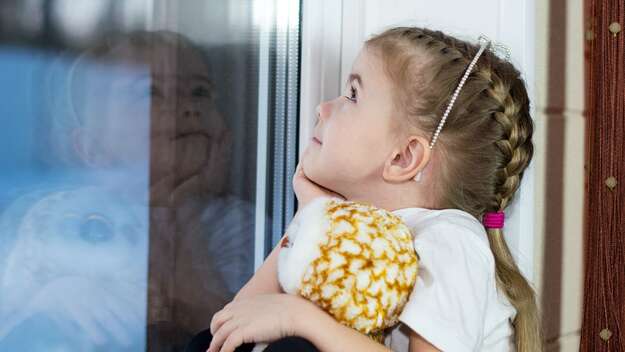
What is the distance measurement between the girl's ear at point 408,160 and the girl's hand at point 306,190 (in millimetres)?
132

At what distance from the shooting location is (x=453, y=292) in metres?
1.11

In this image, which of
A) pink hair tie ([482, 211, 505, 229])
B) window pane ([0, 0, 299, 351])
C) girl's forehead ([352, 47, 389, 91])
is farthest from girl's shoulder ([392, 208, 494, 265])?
window pane ([0, 0, 299, 351])

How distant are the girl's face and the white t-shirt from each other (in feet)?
0.41

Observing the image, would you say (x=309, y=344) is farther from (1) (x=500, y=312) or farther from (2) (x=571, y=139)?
(2) (x=571, y=139)

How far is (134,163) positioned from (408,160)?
45 centimetres

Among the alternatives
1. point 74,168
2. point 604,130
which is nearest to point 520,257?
point 604,130

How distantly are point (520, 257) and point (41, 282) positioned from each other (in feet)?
2.87

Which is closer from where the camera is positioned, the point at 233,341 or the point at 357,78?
the point at 233,341

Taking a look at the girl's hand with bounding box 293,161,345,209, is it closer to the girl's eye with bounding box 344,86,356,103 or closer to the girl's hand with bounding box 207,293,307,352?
the girl's eye with bounding box 344,86,356,103

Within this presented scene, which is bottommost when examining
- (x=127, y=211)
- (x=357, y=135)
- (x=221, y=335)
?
(x=221, y=335)

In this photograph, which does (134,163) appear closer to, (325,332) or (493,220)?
(325,332)

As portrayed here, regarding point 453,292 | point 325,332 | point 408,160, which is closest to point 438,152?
point 408,160

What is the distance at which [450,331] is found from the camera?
1094 millimetres

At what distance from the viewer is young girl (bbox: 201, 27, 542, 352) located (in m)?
1.25
